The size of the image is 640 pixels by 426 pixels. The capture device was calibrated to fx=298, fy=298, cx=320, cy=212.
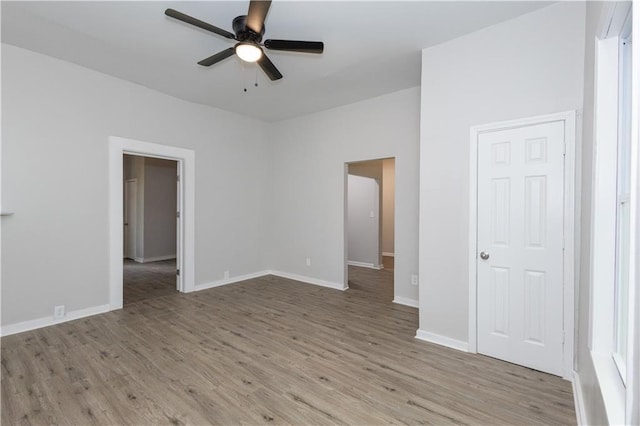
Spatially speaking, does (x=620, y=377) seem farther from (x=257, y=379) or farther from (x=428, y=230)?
(x=257, y=379)

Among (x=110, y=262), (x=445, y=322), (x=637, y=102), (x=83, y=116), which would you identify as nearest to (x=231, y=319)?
(x=110, y=262)

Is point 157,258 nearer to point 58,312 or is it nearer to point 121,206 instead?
point 121,206

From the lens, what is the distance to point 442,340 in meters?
2.92

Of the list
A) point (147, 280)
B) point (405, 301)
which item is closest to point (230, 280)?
point (147, 280)

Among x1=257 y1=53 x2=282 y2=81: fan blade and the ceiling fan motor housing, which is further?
x1=257 y1=53 x2=282 y2=81: fan blade

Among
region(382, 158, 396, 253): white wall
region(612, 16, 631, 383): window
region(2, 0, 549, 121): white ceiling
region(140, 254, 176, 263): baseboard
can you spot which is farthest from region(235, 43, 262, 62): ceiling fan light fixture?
region(140, 254, 176, 263): baseboard

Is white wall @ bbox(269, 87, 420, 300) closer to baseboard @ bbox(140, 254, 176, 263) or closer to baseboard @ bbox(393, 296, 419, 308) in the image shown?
baseboard @ bbox(393, 296, 419, 308)

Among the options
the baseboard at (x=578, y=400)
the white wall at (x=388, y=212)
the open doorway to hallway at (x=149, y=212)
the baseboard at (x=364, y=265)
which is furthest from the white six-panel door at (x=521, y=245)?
the open doorway to hallway at (x=149, y=212)

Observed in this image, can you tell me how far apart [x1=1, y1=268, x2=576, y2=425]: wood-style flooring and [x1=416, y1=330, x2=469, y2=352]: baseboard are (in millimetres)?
76

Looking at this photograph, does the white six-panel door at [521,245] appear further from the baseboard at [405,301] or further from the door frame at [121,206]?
the door frame at [121,206]

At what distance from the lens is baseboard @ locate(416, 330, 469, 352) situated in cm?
280

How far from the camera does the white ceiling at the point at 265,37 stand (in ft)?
8.00

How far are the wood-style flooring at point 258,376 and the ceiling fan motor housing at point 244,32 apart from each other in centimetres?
267

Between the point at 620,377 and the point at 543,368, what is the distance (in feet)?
3.96
